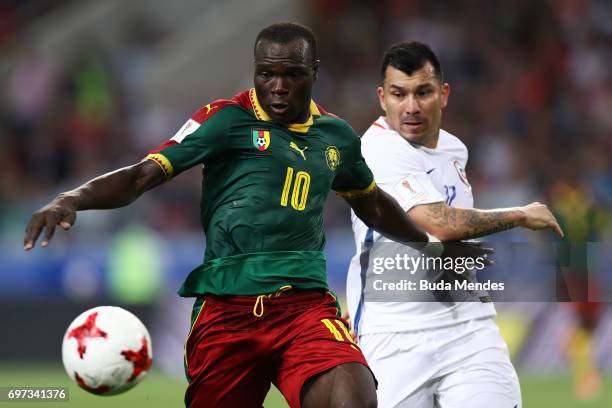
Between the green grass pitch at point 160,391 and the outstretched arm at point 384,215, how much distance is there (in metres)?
4.07

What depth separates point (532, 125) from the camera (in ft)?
55.8

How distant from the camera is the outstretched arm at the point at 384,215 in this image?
576cm

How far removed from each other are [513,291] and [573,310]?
5.86 meters

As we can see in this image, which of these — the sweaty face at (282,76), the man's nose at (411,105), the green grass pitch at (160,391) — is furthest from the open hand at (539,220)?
the green grass pitch at (160,391)

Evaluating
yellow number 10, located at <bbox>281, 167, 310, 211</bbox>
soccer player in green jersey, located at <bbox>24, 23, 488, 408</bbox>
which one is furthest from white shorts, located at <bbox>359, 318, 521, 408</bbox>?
yellow number 10, located at <bbox>281, 167, 310, 211</bbox>

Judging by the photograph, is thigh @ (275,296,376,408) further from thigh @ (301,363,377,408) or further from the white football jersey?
the white football jersey

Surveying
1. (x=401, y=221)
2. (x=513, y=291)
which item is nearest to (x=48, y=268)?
(x=513, y=291)

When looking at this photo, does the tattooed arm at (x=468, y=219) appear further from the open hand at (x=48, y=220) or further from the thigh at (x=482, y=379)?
the open hand at (x=48, y=220)

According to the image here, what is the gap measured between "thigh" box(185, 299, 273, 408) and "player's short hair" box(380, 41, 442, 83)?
1.87 m

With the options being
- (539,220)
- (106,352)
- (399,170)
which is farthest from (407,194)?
(106,352)

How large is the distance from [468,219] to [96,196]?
2.04 meters

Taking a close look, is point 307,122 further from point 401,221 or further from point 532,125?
point 532,125

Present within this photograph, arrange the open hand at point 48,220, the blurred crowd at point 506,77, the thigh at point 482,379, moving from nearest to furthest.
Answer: the open hand at point 48,220
the thigh at point 482,379
the blurred crowd at point 506,77

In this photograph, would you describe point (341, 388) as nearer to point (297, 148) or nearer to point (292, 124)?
point (297, 148)
